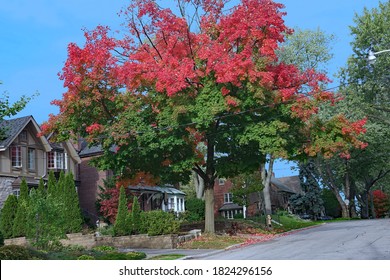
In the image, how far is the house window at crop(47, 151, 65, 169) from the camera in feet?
149

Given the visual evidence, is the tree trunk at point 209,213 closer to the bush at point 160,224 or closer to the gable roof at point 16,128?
the bush at point 160,224

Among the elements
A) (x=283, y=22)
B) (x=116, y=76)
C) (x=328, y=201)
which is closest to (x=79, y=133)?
(x=116, y=76)

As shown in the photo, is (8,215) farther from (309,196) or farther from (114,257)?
(309,196)

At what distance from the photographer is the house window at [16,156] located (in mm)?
41500

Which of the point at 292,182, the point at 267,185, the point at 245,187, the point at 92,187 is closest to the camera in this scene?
the point at 245,187

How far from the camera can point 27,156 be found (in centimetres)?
4275

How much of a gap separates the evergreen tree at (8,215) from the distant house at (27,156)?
4.22 meters

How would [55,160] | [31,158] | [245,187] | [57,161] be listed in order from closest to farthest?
[31,158] → [245,187] → [55,160] → [57,161]

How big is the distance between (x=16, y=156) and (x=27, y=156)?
3.96 feet

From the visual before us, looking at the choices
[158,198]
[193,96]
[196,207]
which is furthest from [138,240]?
[158,198]

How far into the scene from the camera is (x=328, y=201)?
251ft

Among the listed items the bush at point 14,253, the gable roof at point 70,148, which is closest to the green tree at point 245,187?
the gable roof at point 70,148

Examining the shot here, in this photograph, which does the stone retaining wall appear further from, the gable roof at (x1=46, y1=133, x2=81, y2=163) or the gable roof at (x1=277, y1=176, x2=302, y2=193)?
the gable roof at (x1=277, y1=176, x2=302, y2=193)
